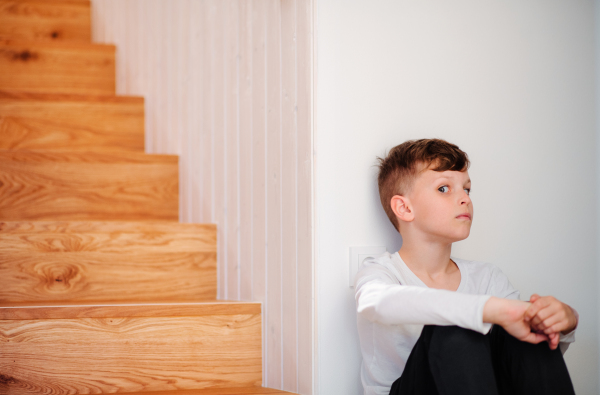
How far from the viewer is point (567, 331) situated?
0.80 metres

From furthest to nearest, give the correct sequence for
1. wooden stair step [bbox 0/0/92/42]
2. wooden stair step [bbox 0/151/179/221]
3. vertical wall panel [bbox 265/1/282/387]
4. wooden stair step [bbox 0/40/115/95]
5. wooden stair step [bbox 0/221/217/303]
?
wooden stair step [bbox 0/0/92/42] < wooden stair step [bbox 0/40/115/95] < wooden stair step [bbox 0/151/179/221] < wooden stair step [bbox 0/221/217/303] < vertical wall panel [bbox 265/1/282/387]

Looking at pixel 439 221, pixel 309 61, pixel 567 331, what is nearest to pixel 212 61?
pixel 309 61

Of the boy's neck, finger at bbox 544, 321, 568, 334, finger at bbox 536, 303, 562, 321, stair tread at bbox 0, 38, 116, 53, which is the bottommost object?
finger at bbox 544, 321, 568, 334

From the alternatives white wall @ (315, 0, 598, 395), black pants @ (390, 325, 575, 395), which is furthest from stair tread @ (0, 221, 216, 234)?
black pants @ (390, 325, 575, 395)

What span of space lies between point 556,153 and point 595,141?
96mm

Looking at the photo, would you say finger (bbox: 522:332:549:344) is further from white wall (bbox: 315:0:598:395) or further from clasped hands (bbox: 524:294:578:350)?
white wall (bbox: 315:0:598:395)

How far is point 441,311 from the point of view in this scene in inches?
28.7

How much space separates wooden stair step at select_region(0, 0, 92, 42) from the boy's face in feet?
5.14

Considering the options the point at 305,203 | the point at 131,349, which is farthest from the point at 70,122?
the point at 305,203

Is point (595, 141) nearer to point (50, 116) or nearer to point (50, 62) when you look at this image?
point (50, 116)

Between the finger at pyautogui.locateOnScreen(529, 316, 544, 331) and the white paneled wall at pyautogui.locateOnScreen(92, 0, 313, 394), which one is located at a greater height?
the white paneled wall at pyautogui.locateOnScreen(92, 0, 313, 394)

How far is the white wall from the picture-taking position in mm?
981

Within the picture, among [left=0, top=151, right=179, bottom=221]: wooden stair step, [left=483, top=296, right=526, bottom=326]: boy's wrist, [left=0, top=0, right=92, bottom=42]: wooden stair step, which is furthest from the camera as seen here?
[left=0, top=0, right=92, bottom=42]: wooden stair step

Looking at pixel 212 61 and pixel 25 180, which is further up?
pixel 212 61
